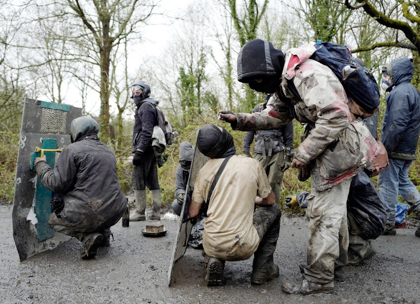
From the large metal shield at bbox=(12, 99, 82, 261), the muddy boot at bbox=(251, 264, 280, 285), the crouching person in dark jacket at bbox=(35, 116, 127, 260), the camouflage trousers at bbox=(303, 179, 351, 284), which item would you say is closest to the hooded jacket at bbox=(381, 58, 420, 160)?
the camouflage trousers at bbox=(303, 179, 351, 284)

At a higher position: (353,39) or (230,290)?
(353,39)

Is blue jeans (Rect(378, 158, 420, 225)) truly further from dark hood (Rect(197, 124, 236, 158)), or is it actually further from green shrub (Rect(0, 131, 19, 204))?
green shrub (Rect(0, 131, 19, 204))

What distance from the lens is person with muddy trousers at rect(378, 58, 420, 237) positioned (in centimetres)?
457

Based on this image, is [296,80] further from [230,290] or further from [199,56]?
[199,56]

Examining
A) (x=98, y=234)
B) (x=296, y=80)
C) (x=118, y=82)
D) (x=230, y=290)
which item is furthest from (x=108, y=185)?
(x=118, y=82)

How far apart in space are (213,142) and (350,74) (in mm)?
1260

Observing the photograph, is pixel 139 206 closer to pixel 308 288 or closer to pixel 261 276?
pixel 261 276

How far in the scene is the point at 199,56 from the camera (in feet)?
66.5

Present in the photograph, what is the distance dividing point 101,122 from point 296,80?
10268mm

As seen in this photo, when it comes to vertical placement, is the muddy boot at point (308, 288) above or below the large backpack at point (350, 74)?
below

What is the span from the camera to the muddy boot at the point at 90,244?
3.77 meters

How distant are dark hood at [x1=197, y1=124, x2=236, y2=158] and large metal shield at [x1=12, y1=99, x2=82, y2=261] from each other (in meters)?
2.07

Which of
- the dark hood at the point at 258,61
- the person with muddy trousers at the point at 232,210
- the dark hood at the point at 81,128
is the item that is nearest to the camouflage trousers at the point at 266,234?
the person with muddy trousers at the point at 232,210

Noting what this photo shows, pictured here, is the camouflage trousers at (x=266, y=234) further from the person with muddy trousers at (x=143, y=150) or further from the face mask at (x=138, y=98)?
the face mask at (x=138, y=98)
